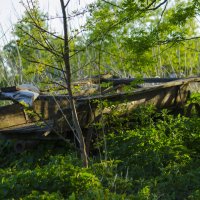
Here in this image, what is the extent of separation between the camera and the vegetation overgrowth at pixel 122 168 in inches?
190

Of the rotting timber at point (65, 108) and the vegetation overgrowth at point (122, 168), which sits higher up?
the rotting timber at point (65, 108)

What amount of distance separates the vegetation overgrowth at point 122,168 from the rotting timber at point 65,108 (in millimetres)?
361

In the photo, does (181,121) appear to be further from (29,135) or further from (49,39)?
(49,39)

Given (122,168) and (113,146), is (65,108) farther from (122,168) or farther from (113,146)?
(122,168)

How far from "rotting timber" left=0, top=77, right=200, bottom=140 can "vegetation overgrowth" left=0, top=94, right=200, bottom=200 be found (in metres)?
0.36

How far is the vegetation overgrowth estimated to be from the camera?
15.8ft

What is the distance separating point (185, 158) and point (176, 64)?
27.3 metres

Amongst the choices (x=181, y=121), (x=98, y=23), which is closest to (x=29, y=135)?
(x=181, y=121)

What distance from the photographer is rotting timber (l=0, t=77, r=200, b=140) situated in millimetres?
7668

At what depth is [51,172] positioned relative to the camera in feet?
17.2

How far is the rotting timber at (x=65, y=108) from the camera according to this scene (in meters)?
7.67

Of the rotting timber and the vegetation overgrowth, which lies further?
the rotting timber

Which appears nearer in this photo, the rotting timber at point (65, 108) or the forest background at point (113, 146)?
the forest background at point (113, 146)

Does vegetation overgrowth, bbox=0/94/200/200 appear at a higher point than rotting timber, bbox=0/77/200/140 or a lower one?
lower
